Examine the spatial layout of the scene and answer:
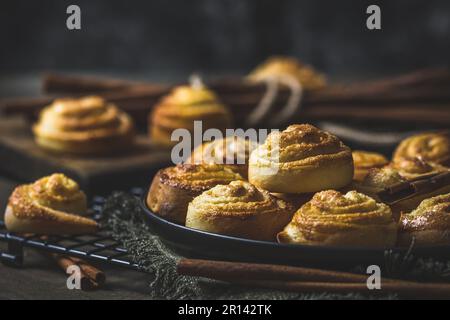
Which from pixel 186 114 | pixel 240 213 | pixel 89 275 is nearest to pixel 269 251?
pixel 240 213

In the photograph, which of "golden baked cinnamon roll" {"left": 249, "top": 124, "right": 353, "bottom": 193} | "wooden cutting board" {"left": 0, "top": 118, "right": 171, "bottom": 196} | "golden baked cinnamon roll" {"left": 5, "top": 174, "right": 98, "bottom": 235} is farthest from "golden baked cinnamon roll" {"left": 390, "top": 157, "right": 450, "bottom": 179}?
"wooden cutting board" {"left": 0, "top": 118, "right": 171, "bottom": 196}

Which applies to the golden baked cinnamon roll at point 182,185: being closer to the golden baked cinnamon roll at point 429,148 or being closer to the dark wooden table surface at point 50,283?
the dark wooden table surface at point 50,283

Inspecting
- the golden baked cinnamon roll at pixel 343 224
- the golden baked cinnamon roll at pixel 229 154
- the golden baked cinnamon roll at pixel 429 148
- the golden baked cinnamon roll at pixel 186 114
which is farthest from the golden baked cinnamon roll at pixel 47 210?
the golden baked cinnamon roll at pixel 186 114

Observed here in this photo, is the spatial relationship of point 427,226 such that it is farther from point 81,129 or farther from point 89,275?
point 81,129

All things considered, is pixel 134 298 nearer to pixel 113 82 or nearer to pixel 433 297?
pixel 433 297

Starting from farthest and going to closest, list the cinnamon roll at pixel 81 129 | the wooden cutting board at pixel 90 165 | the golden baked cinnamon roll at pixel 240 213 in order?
the cinnamon roll at pixel 81 129, the wooden cutting board at pixel 90 165, the golden baked cinnamon roll at pixel 240 213

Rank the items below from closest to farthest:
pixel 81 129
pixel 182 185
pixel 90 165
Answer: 1. pixel 182 185
2. pixel 90 165
3. pixel 81 129

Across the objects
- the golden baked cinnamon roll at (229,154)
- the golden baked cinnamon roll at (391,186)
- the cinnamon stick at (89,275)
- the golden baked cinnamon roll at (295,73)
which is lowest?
the cinnamon stick at (89,275)
